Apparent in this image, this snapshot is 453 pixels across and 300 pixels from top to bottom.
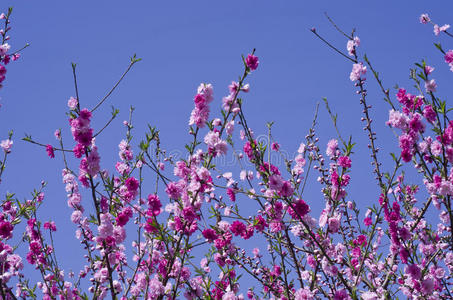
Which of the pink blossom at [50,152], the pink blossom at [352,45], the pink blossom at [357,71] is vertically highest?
the pink blossom at [352,45]

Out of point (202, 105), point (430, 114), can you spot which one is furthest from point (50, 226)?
point (430, 114)

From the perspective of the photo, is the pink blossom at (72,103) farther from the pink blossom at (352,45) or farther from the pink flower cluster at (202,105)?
the pink blossom at (352,45)

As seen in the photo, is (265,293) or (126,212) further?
(265,293)

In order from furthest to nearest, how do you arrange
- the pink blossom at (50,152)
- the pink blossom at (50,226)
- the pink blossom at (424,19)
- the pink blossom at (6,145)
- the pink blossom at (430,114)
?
the pink blossom at (50,226) → the pink blossom at (6,145) → the pink blossom at (424,19) → the pink blossom at (50,152) → the pink blossom at (430,114)

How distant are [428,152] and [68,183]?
4.06 meters

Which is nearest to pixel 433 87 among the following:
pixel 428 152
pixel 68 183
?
pixel 428 152

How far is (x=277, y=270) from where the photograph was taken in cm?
592

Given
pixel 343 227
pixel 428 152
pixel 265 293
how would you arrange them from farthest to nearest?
1. pixel 265 293
2. pixel 343 227
3. pixel 428 152

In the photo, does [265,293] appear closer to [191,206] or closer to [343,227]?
[343,227]

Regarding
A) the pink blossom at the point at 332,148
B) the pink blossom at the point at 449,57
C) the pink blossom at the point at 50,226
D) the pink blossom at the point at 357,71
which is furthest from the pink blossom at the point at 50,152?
the pink blossom at the point at 449,57

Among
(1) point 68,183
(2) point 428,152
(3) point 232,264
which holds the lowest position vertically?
(3) point 232,264

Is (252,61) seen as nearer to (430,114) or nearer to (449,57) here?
(430,114)

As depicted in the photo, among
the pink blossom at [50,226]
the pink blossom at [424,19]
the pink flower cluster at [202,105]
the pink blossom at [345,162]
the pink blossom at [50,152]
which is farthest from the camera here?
the pink blossom at [50,226]

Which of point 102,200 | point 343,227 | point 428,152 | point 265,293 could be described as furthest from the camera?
point 265,293
